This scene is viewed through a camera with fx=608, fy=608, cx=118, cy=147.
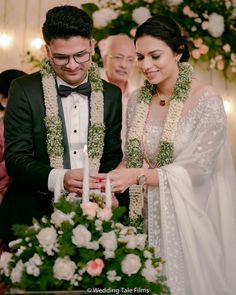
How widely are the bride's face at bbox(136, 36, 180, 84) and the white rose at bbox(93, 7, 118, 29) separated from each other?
9.26ft

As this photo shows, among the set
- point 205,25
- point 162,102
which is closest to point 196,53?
point 205,25

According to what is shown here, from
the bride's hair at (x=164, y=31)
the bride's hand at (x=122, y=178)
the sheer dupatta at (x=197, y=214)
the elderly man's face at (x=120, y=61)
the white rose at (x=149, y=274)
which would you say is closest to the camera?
the white rose at (x=149, y=274)

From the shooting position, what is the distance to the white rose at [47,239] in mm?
1975

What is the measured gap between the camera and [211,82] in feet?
21.3

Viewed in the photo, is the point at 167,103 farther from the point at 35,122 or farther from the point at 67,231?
the point at 67,231

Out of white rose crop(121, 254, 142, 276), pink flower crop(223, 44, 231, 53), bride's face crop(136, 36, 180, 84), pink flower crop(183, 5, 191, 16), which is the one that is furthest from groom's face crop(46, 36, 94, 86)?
pink flower crop(223, 44, 231, 53)

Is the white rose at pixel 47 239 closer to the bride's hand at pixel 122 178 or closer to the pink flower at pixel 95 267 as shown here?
the pink flower at pixel 95 267

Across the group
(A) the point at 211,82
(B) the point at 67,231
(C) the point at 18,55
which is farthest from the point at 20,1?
(B) the point at 67,231

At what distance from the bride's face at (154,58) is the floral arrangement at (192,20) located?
109 inches

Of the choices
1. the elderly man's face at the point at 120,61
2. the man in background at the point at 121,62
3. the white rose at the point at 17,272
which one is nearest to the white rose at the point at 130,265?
the white rose at the point at 17,272

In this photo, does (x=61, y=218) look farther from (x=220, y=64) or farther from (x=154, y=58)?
(x=220, y=64)

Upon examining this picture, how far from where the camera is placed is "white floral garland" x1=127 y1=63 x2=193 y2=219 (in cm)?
311

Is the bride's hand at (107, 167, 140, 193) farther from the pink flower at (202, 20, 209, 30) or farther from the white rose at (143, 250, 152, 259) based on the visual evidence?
the pink flower at (202, 20, 209, 30)

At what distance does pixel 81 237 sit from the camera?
1974mm
